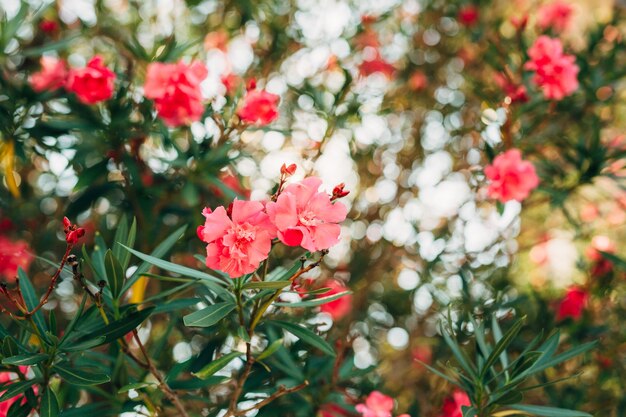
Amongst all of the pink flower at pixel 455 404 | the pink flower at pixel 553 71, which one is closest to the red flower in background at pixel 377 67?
the pink flower at pixel 553 71

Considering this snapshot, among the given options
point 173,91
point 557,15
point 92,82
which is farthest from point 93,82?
point 557,15

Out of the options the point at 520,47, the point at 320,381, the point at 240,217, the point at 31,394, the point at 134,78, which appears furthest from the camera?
the point at 520,47

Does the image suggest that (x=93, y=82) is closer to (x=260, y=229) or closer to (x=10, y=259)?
(x=10, y=259)

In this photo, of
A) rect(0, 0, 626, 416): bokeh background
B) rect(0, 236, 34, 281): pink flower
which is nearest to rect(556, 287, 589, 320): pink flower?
rect(0, 0, 626, 416): bokeh background

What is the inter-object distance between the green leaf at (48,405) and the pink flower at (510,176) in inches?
56.1

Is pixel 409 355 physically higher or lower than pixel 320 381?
lower

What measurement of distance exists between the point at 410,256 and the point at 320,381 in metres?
0.97

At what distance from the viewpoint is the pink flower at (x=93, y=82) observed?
5.82 ft

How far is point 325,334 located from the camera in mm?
1959

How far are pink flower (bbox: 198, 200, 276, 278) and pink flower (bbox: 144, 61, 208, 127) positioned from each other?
77cm

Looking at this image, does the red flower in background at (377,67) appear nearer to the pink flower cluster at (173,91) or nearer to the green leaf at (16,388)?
the pink flower cluster at (173,91)

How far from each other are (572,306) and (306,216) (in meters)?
1.55

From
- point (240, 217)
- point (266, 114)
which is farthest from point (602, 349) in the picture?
point (240, 217)

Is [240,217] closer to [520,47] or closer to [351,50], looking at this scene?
[520,47]
